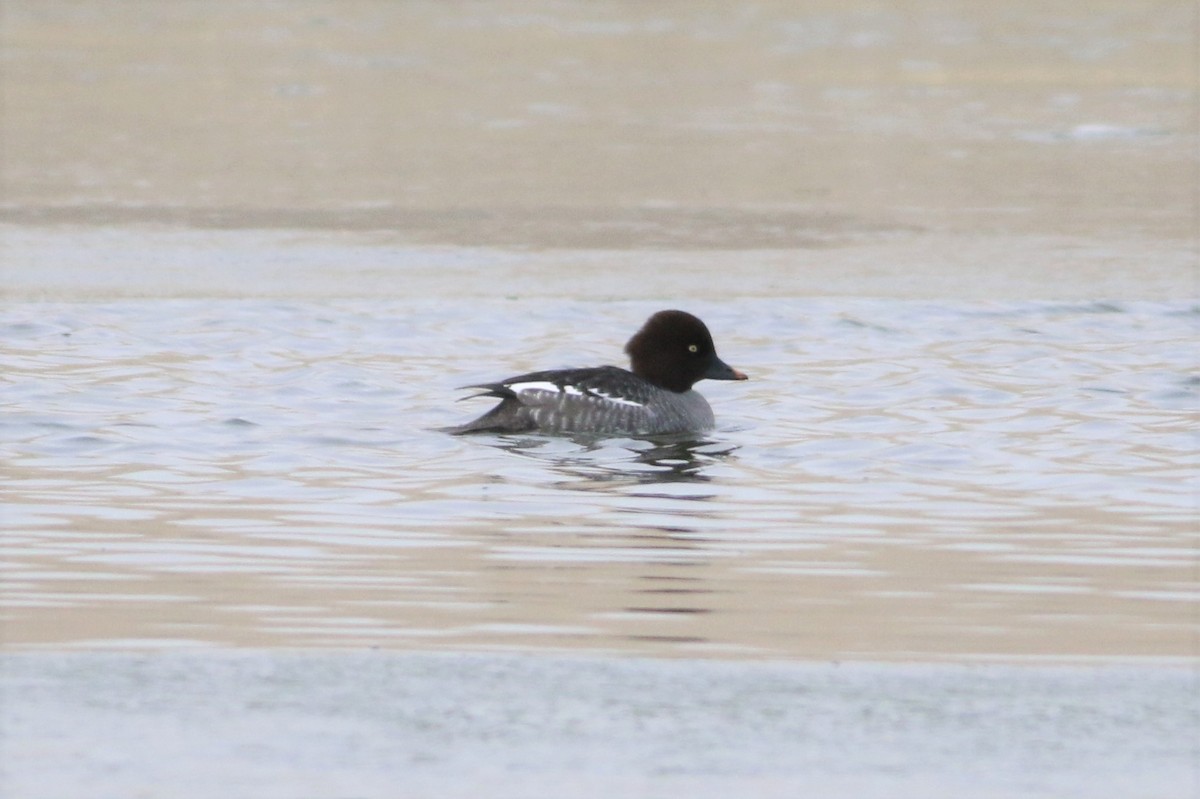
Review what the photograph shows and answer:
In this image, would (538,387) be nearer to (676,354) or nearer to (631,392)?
(631,392)

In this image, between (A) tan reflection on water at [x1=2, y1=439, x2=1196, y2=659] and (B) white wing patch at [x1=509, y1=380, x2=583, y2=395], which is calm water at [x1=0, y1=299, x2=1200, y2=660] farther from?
(B) white wing patch at [x1=509, y1=380, x2=583, y2=395]

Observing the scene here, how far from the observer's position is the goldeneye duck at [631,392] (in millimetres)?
9711

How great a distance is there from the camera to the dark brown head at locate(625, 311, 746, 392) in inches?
415

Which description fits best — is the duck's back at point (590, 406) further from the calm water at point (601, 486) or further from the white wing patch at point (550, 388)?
the calm water at point (601, 486)

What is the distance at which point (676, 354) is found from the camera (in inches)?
416

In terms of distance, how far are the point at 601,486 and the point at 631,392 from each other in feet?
5.39

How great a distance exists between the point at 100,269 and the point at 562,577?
7.87 m

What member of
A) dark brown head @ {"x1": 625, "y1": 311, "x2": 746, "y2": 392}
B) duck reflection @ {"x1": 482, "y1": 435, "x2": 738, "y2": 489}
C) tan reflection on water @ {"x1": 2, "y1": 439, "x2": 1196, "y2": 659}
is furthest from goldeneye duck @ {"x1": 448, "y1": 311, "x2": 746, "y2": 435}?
tan reflection on water @ {"x1": 2, "y1": 439, "x2": 1196, "y2": 659}

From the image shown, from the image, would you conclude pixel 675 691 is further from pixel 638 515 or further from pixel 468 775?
pixel 638 515

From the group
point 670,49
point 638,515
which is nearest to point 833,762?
point 638,515

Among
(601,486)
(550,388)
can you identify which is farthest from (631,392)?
(601,486)

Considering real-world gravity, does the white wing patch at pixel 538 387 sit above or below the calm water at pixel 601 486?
above

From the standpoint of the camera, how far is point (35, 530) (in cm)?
729

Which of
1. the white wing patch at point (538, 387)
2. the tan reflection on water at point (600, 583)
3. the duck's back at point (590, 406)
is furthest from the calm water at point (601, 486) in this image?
the white wing patch at point (538, 387)
